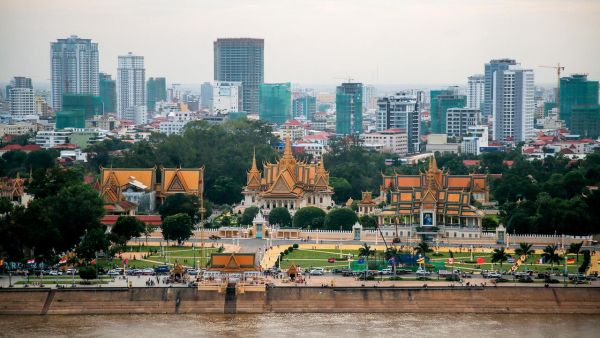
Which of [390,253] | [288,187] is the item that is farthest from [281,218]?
[390,253]

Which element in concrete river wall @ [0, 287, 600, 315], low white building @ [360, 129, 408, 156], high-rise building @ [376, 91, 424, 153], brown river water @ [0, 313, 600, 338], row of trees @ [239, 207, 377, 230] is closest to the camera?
brown river water @ [0, 313, 600, 338]

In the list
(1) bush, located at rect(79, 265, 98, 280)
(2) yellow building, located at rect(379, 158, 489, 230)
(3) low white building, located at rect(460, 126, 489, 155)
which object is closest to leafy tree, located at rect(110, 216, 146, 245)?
(1) bush, located at rect(79, 265, 98, 280)

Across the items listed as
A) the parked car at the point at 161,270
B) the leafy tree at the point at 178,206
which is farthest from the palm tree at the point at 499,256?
the leafy tree at the point at 178,206

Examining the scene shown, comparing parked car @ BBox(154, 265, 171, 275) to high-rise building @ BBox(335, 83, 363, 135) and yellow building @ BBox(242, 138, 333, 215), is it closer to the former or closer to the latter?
yellow building @ BBox(242, 138, 333, 215)

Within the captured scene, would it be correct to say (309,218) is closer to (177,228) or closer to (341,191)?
(177,228)

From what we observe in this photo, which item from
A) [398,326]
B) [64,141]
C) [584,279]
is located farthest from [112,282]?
[64,141]

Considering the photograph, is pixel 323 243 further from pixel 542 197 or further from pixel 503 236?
pixel 542 197
